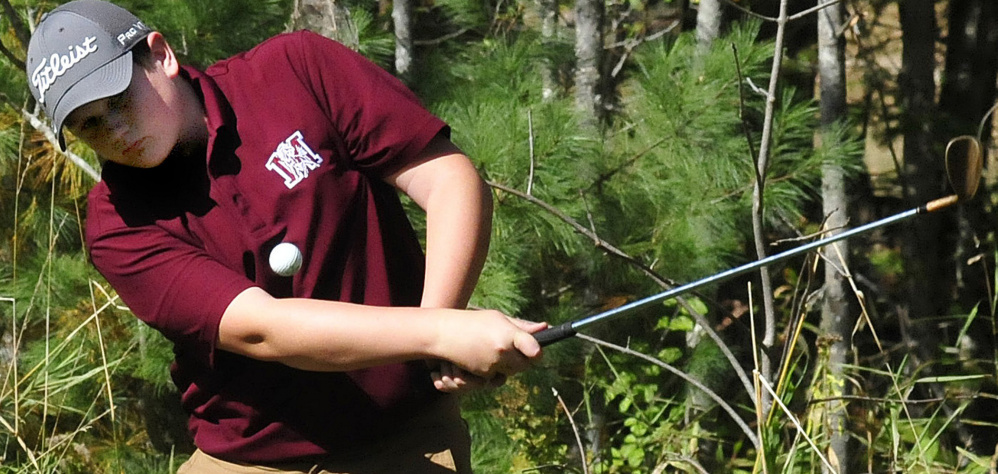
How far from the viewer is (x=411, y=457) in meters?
2.19

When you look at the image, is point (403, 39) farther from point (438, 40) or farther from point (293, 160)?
point (293, 160)

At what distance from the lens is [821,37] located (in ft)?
14.2

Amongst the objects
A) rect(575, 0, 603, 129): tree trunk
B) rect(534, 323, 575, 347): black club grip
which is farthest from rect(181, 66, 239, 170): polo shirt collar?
rect(575, 0, 603, 129): tree trunk

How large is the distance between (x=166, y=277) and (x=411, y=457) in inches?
21.2

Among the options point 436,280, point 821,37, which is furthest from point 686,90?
point 436,280

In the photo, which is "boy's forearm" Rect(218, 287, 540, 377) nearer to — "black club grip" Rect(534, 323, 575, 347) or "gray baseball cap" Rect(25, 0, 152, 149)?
"black club grip" Rect(534, 323, 575, 347)

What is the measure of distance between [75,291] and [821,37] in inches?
102

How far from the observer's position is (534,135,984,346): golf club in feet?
5.98

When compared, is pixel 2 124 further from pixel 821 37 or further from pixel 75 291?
pixel 821 37

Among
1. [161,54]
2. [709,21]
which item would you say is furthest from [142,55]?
[709,21]

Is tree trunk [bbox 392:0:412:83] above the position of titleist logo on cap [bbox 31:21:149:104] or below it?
below

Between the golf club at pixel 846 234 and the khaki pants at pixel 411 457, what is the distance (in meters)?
0.43

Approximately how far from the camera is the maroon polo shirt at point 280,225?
78.9 inches

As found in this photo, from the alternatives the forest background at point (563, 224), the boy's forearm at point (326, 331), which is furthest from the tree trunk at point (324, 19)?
the boy's forearm at point (326, 331)
